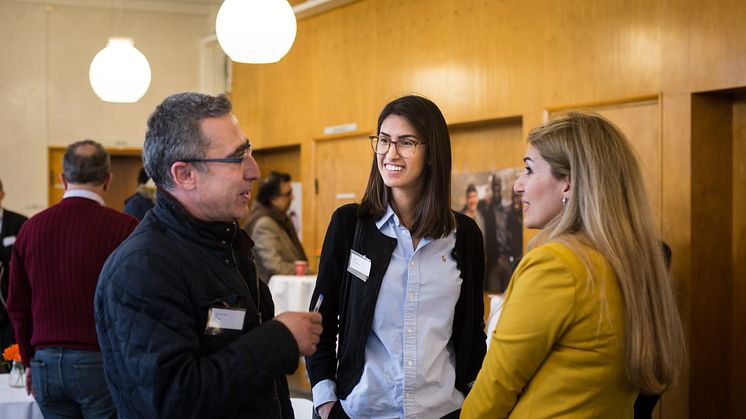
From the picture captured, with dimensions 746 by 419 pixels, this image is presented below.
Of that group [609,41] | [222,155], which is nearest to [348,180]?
[609,41]

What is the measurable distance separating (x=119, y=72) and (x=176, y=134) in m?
4.54

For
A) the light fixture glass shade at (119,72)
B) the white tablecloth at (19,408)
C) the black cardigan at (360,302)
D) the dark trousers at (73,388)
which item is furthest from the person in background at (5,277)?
the black cardigan at (360,302)

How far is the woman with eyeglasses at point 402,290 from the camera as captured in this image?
2217 mm

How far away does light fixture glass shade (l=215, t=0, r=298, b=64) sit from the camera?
14.0ft

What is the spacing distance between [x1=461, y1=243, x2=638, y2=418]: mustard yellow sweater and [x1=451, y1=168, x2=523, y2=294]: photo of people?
425 cm

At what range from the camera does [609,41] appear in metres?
5.18

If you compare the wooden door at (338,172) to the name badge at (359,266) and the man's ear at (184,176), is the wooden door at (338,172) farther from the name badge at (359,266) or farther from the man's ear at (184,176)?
the man's ear at (184,176)

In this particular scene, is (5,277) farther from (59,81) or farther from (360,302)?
(360,302)

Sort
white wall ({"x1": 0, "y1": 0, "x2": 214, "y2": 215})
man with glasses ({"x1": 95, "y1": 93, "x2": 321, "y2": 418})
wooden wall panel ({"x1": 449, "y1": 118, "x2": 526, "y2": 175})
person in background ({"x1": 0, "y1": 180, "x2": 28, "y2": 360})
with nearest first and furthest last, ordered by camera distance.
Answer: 1. man with glasses ({"x1": 95, "y1": 93, "x2": 321, "y2": 418})
2. person in background ({"x1": 0, "y1": 180, "x2": 28, "y2": 360})
3. wooden wall panel ({"x1": 449, "y1": 118, "x2": 526, "y2": 175})
4. white wall ({"x1": 0, "y1": 0, "x2": 214, "y2": 215})

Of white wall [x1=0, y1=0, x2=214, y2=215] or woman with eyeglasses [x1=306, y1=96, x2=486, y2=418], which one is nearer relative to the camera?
woman with eyeglasses [x1=306, y1=96, x2=486, y2=418]

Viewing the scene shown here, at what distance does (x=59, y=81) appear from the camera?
30.3 feet

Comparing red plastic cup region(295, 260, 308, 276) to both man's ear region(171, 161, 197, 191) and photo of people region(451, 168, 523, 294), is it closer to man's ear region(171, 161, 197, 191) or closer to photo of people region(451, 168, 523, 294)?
photo of people region(451, 168, 523, 294)

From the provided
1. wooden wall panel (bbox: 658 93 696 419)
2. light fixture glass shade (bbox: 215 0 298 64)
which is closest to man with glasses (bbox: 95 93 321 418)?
light fixture glass shade (bbox: 215 0 298 64)

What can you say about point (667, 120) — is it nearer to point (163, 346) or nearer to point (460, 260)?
point (460, 260)
